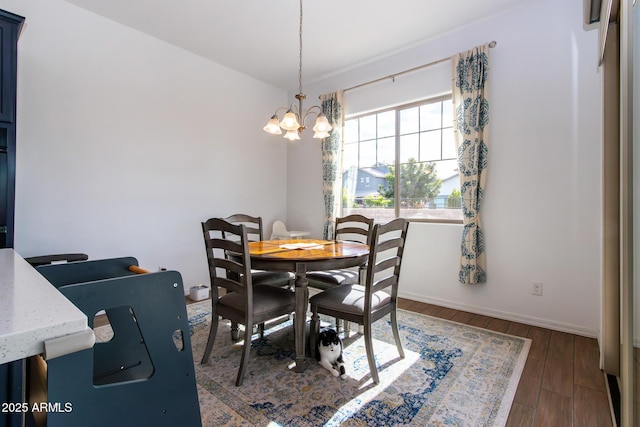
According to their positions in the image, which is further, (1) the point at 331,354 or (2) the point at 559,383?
(1) the point at 331,354

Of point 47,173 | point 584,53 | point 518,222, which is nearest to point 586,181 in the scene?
point 518,222

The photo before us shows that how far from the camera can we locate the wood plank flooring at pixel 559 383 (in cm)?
143

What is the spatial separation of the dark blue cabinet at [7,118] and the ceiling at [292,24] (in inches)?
35.8

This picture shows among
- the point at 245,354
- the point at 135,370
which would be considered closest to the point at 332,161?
the point at 245,354

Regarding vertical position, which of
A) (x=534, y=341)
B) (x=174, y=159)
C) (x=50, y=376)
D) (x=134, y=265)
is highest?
(x=174, y=159)

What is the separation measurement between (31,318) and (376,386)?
164cm

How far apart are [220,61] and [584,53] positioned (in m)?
3.52

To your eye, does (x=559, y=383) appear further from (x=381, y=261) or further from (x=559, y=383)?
(x=381, y=261)

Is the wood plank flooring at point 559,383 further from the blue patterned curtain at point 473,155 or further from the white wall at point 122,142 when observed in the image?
the white wall at point 122,142

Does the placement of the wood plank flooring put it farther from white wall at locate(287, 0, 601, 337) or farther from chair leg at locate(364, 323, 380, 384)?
chair leg at locate(364, 323, 380, 384)

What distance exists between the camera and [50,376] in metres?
0.63

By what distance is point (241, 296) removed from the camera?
185 centimetres

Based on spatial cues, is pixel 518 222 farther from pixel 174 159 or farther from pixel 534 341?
pixel 174 159

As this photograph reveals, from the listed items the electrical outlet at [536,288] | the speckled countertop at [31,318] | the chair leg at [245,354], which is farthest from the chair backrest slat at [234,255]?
the electrical outlet at [536,288]
